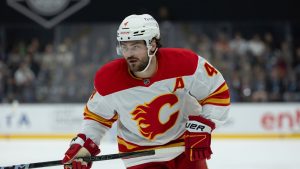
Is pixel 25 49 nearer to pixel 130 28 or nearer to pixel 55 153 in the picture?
pixel 55 153

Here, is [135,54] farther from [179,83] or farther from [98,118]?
[98,118]

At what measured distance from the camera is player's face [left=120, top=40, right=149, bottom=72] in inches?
101

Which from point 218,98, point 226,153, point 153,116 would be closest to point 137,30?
point 153,116

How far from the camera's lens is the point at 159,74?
2.64m

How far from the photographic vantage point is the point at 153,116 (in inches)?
104

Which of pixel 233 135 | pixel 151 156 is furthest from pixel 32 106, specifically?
pixel 151 156

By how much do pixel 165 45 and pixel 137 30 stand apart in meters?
5.15

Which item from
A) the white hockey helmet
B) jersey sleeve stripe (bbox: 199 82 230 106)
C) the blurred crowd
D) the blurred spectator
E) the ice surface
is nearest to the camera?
the white hockey helmet

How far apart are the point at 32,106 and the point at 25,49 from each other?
120 centimetres

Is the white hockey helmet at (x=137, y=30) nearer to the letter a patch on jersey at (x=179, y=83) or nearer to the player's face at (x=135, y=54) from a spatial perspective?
the player's face at (x=135, y=54)

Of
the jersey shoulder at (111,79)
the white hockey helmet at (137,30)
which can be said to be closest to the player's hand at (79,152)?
the jersey shoulder at (111,79)

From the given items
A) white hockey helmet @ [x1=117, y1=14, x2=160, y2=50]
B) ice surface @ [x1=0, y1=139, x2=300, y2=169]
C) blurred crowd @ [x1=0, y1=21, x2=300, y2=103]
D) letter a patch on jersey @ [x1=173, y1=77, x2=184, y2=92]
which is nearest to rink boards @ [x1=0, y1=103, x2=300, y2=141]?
blurred crowd @ [x1=0, y1=21, x2=300, y2=103]

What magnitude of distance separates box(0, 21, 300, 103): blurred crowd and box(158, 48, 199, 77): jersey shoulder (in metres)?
4.91

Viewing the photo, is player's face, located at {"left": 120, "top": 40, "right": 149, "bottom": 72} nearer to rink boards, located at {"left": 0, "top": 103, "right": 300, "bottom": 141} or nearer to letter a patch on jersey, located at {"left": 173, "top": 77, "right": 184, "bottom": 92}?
letter a patch on jersey, located at {"left": 173, "top": 77, "right": 184, "bottom": 92}
